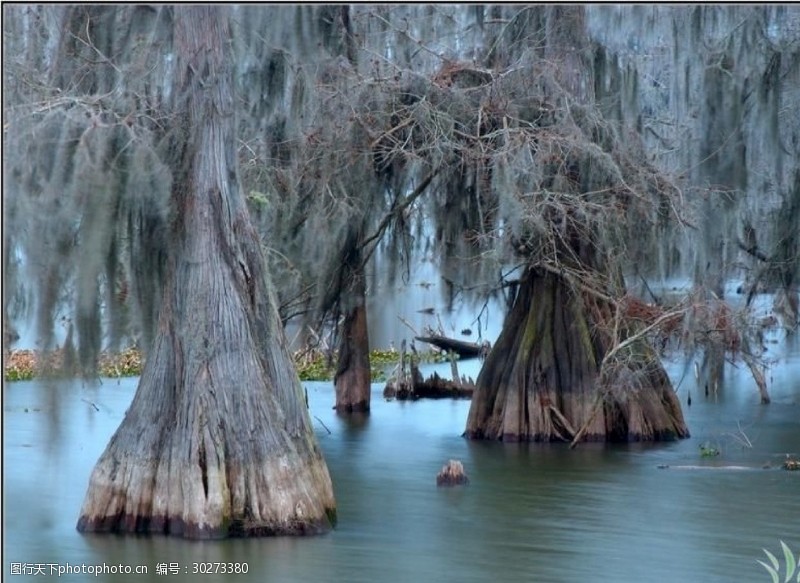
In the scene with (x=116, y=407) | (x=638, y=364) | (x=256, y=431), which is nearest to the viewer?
(x=256, y=431)

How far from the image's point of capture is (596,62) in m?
17.3

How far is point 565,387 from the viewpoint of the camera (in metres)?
16.5

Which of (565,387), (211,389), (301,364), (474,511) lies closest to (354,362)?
(565,387)

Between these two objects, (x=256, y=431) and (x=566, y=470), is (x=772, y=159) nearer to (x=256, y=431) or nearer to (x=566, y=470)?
(x=566, y=470)

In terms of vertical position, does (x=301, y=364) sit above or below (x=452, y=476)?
above

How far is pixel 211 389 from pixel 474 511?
10.2ft

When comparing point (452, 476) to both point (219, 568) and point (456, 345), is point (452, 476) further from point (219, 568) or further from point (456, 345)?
point (456, 345)

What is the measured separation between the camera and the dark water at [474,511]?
1045cm

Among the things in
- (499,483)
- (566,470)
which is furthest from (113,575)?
(566,470)

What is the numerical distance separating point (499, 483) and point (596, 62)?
590cm

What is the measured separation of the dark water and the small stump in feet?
0.43

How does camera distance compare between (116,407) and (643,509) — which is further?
(116,407)

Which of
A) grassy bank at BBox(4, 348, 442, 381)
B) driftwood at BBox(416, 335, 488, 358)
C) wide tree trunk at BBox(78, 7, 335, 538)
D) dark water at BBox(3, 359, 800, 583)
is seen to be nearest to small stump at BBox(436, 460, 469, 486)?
dark water at BBox(3, 359, 800, 583)

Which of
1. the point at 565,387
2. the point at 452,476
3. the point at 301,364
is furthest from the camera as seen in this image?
the point at 301,364
